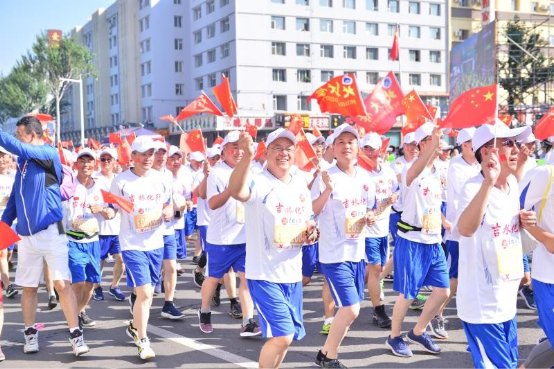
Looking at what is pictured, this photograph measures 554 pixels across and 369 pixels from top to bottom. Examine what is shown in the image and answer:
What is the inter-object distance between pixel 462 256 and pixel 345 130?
1.84m

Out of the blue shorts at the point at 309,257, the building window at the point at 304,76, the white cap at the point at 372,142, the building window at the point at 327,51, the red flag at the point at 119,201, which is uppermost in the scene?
the building window at the point at 327,51

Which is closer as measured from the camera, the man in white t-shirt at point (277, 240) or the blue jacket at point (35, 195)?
the man in white t-shirt at point (277, 240)

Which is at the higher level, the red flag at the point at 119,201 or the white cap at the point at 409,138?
the white cap at the point at 409,138

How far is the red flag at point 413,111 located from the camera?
6992mm

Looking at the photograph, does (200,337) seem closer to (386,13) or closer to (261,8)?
(261,8)

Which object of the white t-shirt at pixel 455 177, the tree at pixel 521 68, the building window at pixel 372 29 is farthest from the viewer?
the building window at pixel 372 29

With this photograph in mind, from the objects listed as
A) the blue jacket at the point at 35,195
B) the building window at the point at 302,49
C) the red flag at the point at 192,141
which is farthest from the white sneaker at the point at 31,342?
the building window at the point at 302,49

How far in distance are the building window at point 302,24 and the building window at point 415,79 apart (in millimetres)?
11046

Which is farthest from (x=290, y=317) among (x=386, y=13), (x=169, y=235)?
(x=386, y=13)

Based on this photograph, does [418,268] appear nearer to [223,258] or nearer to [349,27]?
[223,258]

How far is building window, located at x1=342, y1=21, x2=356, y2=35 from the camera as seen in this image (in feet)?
167

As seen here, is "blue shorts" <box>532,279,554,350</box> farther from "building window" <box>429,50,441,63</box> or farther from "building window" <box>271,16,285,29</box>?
"building window" <box>429,50,441,63</box>

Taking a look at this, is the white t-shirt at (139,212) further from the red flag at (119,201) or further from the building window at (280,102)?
the building window at (280,102)

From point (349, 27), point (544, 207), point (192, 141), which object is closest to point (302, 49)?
point (349, 27)
